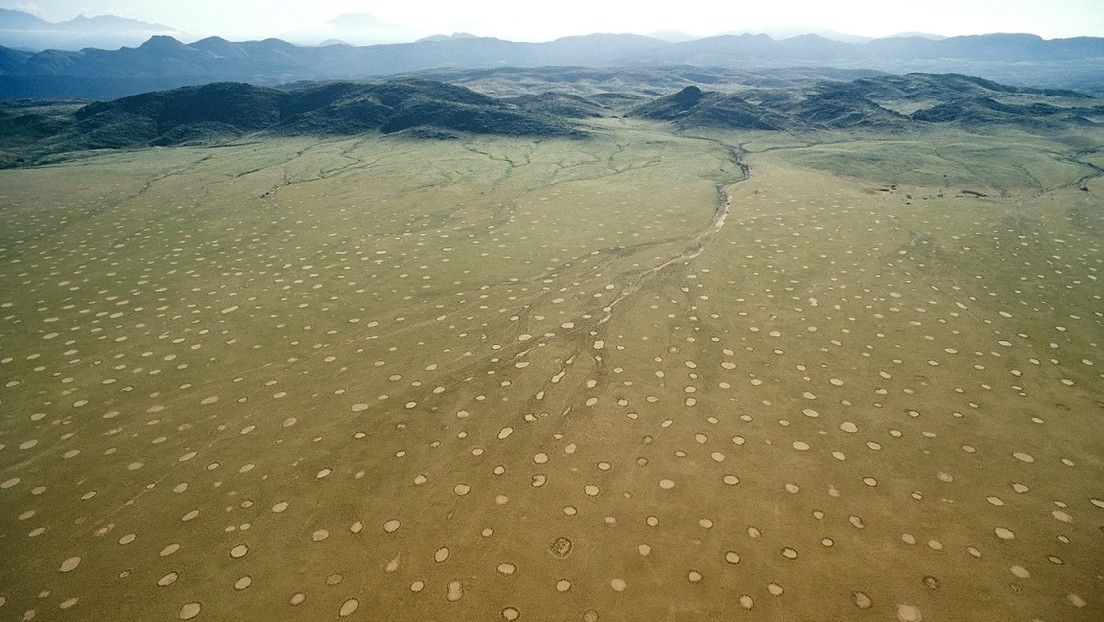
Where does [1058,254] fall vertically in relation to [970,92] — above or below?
below

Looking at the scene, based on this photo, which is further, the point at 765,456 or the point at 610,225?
the point at 610,225

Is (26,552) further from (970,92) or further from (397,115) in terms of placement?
(970,92)

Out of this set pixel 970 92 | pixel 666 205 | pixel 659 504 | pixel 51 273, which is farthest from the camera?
pixel 970 92

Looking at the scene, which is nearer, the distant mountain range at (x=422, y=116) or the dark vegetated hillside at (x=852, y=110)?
the distant mountain range at (x=422, y=116)

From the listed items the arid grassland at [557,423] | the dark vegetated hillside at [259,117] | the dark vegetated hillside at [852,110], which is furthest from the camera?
the dark vegetated hillside at [852,110]

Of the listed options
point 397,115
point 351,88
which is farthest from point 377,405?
point 351,88

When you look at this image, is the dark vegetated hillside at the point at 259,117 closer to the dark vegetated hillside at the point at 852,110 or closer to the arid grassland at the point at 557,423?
the dark vegetated hillside at the point at 852,110

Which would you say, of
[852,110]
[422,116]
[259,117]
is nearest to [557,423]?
[422,116]

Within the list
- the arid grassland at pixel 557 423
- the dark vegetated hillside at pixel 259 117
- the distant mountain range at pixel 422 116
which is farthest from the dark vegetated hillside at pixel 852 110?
the arid grassland at pixel 557 423

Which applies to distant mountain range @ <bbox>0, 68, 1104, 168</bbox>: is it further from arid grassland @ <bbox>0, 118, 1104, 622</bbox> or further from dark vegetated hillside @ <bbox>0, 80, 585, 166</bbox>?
arid grassland @ <bbox>0, 118, 1104, 622</bbox>

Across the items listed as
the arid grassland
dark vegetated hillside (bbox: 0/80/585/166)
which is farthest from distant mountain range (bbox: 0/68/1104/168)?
the arid grassland
